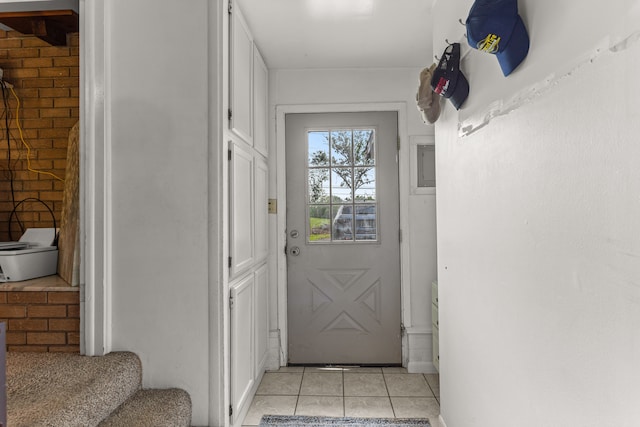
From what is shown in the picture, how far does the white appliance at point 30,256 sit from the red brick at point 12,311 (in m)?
0.14

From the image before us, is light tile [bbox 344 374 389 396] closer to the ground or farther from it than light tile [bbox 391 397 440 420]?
farther from it

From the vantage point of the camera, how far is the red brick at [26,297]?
184 cm

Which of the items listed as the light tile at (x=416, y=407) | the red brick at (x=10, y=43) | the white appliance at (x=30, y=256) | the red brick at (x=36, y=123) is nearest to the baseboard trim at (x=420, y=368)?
the light tile at (x=416, y=407)

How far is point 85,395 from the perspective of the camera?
1463mm

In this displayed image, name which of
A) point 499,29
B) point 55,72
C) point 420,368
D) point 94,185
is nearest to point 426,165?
point 420,368

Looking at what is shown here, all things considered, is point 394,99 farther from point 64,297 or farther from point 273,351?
point 64,297

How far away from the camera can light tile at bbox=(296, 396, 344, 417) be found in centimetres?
238

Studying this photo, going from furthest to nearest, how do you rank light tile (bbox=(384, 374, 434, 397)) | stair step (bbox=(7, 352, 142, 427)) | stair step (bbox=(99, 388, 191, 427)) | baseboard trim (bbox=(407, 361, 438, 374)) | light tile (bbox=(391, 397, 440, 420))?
baseboard trim (bbox=(407, 361, 438, 374)) → light tile (bbox=(384, 374, 434, 397)) → light tile (bbox=(391, 397, 440, 420)) → stair step (bbox=(99, 388, 191, 427)) → stair step (bbox=(7, 352, 142, 427))

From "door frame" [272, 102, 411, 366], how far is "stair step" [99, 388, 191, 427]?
133 centimetres

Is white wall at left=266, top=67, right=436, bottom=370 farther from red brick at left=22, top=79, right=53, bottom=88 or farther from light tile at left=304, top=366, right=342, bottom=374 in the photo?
red brick at left=22, top=79, right=53, bottom=88

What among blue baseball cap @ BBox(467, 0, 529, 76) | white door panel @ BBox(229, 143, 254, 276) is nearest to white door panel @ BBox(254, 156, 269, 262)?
white door panel @ BBox(229, 143, 254, 276)

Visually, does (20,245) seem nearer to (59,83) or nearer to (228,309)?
(59,83)

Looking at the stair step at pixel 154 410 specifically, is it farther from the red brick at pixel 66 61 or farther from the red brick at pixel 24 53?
the red brick at pixel 24 53

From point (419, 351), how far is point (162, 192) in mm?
2205
